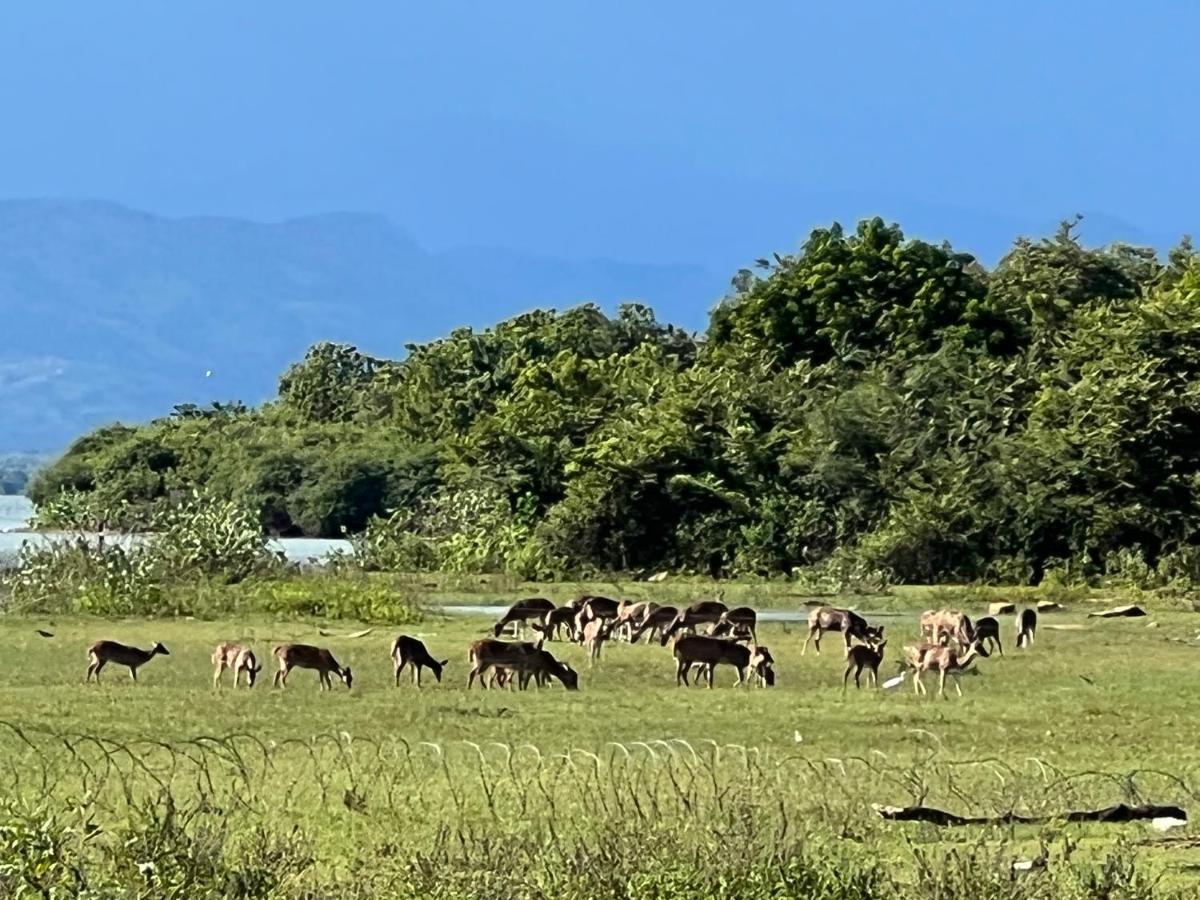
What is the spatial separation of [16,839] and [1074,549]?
38.1 metres

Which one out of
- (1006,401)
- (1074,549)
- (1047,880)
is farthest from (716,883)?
(1006,401)

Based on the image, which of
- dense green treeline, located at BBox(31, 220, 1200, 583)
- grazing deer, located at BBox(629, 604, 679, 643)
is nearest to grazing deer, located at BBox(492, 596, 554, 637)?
grazing deer, located at BBox(629, 604, 679, 643)

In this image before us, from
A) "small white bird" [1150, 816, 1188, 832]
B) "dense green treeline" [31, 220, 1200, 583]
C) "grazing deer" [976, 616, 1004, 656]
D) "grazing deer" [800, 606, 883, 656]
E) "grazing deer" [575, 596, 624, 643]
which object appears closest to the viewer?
"small white bird" [1150, 816, 1188, 832]

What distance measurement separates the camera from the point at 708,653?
23094 mm

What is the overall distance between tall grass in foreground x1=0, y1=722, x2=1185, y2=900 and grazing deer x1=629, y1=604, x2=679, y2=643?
12.3m

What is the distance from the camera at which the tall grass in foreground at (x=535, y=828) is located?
944cm

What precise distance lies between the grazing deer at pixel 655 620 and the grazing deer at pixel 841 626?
76.3 inches

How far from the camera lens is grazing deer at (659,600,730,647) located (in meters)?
28.5

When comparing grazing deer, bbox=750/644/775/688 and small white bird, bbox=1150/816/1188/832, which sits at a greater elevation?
grazing deer, bbox=750/644/775/688

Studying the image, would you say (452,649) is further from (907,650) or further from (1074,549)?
(1074,549)

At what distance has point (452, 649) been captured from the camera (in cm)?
2839

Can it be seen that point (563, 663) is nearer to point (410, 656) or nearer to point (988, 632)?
point (410, 656)

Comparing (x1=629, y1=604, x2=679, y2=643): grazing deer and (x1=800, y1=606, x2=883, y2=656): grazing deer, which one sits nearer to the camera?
(x1=800, y1=606, x2=883, y2=656): grazing deer

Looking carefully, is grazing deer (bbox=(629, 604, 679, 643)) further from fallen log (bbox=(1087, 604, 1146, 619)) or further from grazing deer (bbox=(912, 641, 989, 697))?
fallen log (bbox=(1087, 604, 1146, 619))
